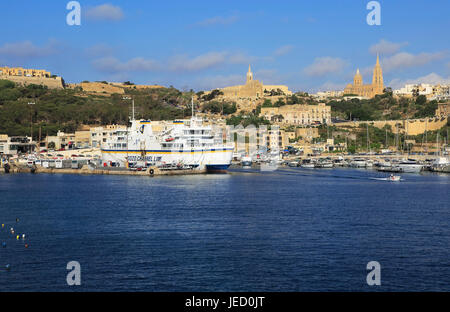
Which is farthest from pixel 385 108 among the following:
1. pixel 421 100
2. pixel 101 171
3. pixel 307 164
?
pixel 101 171

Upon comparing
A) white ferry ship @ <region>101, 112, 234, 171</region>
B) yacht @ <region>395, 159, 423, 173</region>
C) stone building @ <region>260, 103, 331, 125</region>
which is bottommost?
yacht @ <region>395, 159, 423, 173</region>

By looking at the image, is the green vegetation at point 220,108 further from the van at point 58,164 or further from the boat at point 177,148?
the van at point 58,164

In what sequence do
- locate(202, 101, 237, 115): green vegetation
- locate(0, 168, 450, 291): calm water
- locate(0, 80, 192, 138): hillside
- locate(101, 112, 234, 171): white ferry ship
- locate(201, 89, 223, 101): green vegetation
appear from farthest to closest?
locate(201, 89, 223, 101): green vegetation → locate(202, 101, 237, 115): green vegetation → locate(0, 80, 192, 138): hillside → locate(101, 112, 234, 171): white ferry ship → locate(0, 168, 450, 291): calm water

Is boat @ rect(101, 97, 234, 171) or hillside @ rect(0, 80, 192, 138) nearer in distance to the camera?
boat @ rect(101, 97, 234, 171)

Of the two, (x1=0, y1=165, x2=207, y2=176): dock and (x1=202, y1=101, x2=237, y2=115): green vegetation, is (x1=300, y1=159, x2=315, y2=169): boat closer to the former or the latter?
(x1=0, y1=165, x2=207, y2=176): dock

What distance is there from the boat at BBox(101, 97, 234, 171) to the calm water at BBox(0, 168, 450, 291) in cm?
1759

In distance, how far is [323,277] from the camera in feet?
78.8

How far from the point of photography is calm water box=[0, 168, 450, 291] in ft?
78.0

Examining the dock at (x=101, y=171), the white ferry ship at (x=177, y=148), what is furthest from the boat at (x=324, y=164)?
the dock at (x=101, y=171)

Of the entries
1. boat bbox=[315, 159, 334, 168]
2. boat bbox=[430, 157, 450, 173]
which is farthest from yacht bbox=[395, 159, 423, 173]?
boat bbox=[315, 159, 334, 168]

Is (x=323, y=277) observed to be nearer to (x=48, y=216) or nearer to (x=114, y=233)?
(x=114, y=233)

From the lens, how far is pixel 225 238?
3133 centimetres

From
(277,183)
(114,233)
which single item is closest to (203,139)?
(277,183)

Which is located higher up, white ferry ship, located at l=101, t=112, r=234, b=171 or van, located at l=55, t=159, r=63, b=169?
white ferry ship, located at l=101, t=112, r=234, b=171
